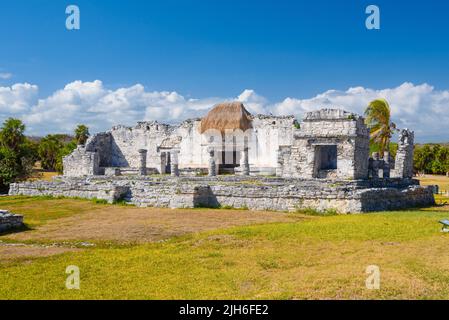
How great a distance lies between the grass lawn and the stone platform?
1.35 meters

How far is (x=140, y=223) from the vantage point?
42.5ft

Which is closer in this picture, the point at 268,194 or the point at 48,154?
the point at 268,194

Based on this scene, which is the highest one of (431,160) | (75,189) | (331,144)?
(331,144)

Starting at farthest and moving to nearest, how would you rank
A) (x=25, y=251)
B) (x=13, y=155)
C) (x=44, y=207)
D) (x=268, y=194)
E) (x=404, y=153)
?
(x=13, y=155) → (x=404, y=153) → (x=44, y=207) → (x=268, y=194) → (x=25, y=251)

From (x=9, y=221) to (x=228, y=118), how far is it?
21210 mm

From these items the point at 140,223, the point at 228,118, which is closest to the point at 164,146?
the point at 228,118

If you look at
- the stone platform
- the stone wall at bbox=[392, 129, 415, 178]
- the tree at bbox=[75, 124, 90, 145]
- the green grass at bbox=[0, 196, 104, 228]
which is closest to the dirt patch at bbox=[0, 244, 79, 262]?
the green grass at bbox=[0, 196, 104, 228]

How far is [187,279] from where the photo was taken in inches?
272

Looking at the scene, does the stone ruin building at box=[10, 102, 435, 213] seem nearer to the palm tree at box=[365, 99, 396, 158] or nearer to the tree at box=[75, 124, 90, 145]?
the palm tree at box=[365, 99, 396, 158]

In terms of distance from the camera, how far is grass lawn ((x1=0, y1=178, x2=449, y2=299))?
20.5 ft

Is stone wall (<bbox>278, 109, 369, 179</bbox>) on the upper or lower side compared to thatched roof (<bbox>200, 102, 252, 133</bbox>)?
lower

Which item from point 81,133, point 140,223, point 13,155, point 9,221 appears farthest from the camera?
point 81,133

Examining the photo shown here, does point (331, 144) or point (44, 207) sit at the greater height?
point (331, 144)

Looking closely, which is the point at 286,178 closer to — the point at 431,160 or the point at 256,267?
the point at 256,267
